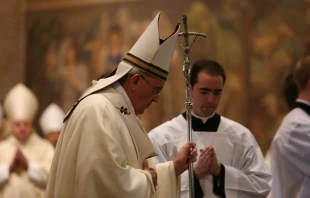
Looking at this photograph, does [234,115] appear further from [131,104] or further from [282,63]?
[131,104]

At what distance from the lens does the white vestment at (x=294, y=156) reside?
6.05 m

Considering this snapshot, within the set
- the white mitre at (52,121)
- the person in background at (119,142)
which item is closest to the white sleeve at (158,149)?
the person in background at (119,142)

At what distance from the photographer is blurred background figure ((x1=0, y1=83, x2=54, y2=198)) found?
27.1 ft

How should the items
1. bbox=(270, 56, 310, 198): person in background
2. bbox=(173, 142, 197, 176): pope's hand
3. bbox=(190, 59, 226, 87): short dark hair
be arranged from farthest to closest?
bbox=(270, 56, 310, 198): person in background, bbox=(190, 59, 226, 87): short dark hair, bbox=(173, 142, 197, 176): pope's hand

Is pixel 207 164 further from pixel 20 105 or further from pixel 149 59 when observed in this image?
pixel 20 105

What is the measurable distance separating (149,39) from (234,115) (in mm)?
6767

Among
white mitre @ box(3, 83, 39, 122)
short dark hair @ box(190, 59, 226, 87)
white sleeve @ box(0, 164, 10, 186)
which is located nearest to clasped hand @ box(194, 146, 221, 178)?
short dark hair @ box(190, 59, 226, 87)

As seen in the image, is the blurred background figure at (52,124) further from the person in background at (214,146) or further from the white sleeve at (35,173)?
the person in background at (214,146)

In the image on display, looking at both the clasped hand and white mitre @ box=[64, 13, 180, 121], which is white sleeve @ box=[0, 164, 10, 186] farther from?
white mitre @ box=[64, 13, 180, 121]

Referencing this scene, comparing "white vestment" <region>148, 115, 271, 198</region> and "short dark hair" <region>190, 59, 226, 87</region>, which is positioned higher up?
"short dark hair" <region>190, 59, 226, 87</region>

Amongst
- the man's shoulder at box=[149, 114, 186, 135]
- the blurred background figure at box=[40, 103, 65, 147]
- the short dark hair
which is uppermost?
the short dark hair

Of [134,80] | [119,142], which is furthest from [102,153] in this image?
[134,80]

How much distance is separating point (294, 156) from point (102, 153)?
8.74 feet

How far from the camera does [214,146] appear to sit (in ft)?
18.0
